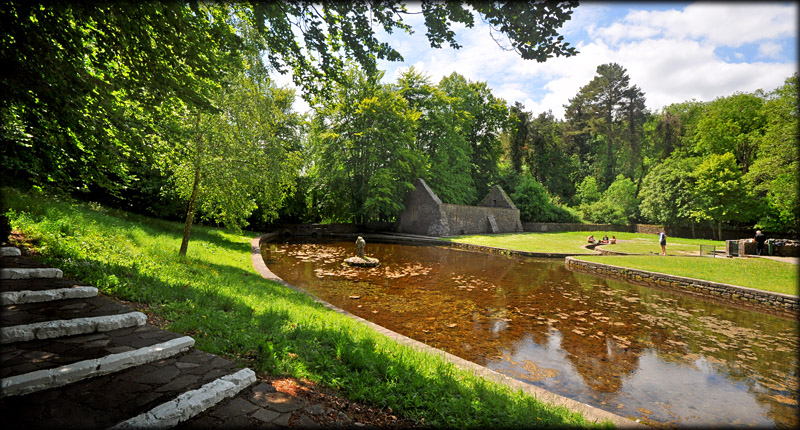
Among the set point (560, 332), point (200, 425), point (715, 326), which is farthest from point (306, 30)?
point (715, 326)

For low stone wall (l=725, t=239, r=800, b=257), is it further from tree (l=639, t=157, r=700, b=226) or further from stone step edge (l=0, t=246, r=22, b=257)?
stone step edge (l=0, t=246, r=22, b=257)

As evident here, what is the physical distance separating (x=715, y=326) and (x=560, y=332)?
391 cm

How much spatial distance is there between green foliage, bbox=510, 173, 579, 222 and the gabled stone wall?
4.52 metres

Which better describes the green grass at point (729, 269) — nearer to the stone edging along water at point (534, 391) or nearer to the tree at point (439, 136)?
the stone edging along water at point (534, 391)

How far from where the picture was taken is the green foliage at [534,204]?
120ft

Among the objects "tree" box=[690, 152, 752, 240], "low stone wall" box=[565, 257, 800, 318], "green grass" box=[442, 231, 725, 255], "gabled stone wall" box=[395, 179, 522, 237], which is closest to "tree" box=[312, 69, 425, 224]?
"gabled stone wall" box=[395, 179, 522, 237]

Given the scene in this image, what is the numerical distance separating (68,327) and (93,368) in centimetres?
100

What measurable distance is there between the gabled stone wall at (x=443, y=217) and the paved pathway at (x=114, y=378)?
23.9m

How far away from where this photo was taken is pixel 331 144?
2775 centimetres

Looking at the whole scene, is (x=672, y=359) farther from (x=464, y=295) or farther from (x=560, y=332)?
(x=464, y=295)

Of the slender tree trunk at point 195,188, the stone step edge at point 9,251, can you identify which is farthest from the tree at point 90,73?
the slender tree trunk at point 195,188

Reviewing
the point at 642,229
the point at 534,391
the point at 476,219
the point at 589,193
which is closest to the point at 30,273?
the point at 534,391

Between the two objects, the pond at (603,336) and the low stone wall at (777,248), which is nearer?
the pond at (603,336)

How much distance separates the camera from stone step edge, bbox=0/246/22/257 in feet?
16.0
